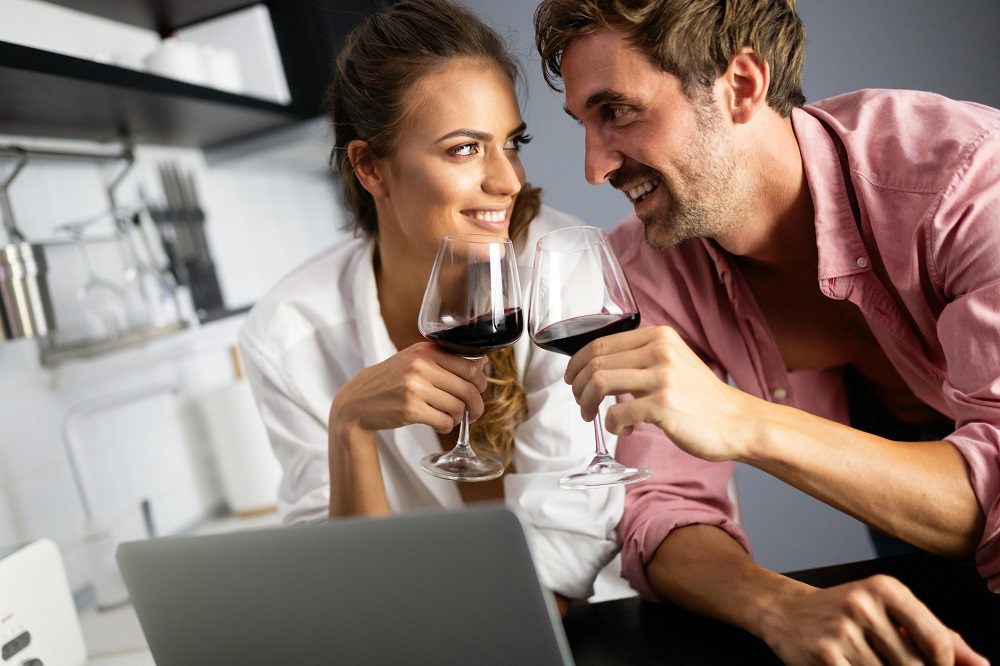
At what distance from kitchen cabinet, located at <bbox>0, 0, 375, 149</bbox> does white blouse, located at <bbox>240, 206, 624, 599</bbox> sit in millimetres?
567

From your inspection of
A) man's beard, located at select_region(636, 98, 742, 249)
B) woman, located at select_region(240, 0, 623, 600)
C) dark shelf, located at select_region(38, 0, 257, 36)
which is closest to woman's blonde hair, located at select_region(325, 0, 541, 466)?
Answer: woman, located at select_region(240, 0, 623, 600)

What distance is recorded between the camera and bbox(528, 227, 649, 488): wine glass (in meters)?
0.98

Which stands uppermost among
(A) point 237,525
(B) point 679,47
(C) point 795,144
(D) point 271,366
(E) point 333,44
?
(E) point 333,44

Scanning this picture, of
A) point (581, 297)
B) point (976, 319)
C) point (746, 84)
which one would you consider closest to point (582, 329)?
point (581, 297)

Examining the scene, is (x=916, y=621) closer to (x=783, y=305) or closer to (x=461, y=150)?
(x=783, y=305)

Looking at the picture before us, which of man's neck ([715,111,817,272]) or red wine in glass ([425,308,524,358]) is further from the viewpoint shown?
man's neck ([715,111,817,272])

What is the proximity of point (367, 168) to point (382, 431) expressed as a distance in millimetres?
477

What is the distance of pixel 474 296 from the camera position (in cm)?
105

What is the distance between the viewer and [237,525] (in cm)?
234

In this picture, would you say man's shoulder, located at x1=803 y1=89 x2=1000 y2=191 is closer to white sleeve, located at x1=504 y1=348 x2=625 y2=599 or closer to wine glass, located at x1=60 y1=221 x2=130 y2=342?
white sleeve, located at x1=504 y1=348 x2=625 y2=599

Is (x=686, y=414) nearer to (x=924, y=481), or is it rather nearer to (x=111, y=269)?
(x=924, y=481)

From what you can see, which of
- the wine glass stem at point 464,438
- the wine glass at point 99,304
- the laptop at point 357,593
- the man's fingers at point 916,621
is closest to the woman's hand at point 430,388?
the wine glass stem at point 464,438

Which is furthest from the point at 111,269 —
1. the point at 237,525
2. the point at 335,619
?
the point at 335,619

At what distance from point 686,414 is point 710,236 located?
0.53 m
